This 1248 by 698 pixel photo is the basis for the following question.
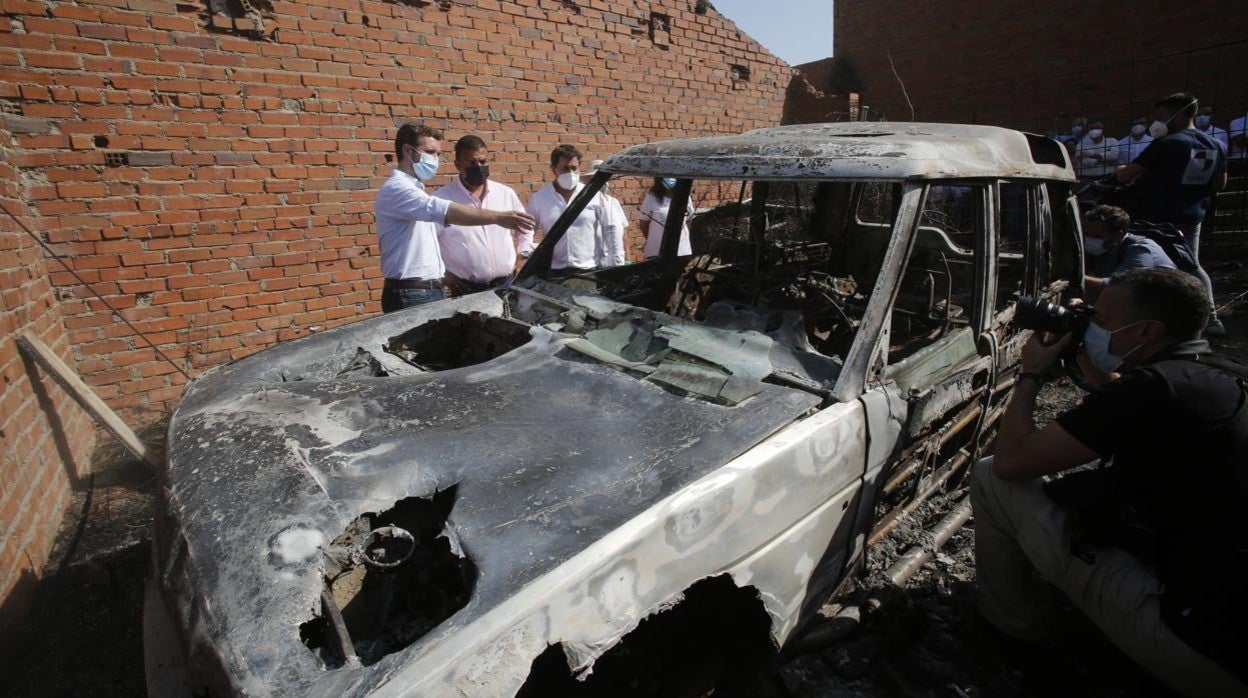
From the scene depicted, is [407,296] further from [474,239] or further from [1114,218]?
[1114,218]

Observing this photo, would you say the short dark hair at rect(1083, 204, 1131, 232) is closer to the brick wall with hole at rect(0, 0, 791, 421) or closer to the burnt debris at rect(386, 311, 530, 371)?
the burnt debris at rect(386, 311, 530, 371)

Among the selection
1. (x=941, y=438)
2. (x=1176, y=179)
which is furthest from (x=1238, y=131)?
(x=941, y=438)

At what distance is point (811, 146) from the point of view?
2.40m

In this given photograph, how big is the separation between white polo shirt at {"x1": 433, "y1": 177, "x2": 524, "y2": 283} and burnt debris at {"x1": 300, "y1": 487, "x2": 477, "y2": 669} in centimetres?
285

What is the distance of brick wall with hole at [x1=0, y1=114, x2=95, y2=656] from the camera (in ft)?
8.08

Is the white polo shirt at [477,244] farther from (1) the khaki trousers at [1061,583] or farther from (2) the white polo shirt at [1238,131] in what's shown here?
(2) the white polo shirt at [1238,131]

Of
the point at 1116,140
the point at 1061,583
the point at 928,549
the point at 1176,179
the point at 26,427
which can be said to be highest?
the point at 1116,140

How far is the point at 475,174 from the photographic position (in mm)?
4281

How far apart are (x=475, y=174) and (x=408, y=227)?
0.70 m

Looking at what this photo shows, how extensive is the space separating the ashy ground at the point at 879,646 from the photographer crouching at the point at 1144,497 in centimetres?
17

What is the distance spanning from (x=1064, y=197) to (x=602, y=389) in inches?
120

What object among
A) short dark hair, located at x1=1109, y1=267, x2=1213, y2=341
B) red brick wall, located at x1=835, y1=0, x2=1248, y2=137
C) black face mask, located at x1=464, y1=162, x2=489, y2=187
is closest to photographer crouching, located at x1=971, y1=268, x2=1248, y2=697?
short dark hair, located at x1=1109, y1=267, x2=1213, y2=341

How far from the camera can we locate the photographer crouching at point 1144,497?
1.66 metres

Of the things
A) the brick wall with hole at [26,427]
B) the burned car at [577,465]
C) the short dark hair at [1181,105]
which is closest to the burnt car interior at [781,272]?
the burned car at [577,465]
